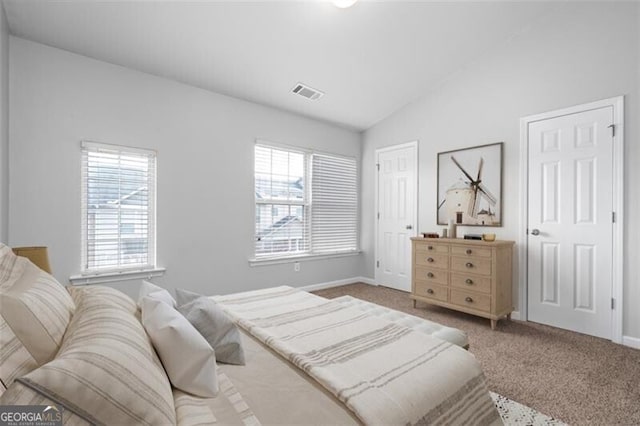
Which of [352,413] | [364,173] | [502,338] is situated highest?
[364,173]

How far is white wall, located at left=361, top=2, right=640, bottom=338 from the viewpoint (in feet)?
8.87

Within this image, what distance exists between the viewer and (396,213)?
4.63m

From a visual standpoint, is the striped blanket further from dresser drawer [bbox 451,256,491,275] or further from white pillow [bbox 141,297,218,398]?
dresser drawer [bbox 451,256,491,275]

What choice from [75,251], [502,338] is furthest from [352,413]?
[75,251]

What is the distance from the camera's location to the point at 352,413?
970mm

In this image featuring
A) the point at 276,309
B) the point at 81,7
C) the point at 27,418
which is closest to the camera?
the point at 27,418

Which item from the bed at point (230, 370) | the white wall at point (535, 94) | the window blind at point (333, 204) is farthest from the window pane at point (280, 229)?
the bed at point (230, 370)

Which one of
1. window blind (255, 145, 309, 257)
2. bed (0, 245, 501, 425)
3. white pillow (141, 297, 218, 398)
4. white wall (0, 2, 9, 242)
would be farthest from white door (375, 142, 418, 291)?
white wall (0, 2, 9, 242)

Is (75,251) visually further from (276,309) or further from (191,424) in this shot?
(191,424)

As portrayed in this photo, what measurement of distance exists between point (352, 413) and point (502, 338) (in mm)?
2528

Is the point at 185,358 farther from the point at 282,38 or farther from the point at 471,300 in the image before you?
the point at 471,300

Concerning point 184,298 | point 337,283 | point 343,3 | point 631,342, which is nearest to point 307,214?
point 337,283

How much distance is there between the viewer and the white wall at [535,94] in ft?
8.87

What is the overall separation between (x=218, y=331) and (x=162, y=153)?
2555mm
